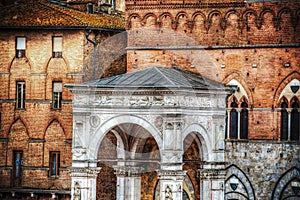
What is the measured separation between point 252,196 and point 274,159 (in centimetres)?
156

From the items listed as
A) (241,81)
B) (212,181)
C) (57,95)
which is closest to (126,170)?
(212,181)

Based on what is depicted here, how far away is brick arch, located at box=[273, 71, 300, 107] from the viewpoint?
3862cm

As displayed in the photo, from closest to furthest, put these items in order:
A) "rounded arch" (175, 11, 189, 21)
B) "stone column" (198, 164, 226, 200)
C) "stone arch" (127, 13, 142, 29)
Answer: "stone column" (198, 164, 226, 200)
"rounded arch" (175, 11, 189, 21)
"stone arch" (127, 13, 142, 29)

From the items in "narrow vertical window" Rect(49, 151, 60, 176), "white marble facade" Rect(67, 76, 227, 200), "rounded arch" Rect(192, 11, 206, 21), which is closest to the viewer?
"white marble facade" Rect(67, 76, 227, 200)

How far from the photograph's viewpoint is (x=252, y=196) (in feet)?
128

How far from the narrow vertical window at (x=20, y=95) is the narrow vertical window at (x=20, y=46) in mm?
1087

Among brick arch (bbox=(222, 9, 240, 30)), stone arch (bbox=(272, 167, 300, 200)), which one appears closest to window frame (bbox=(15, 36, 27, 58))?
brick arch (bbox=(222, 9, 240, 30))

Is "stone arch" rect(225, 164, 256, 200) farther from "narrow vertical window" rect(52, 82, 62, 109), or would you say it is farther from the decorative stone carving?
"narrow vertical window" rect(52, 82, 62, 109)

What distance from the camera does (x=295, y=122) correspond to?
1522 inches

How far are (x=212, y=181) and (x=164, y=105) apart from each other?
147 inches

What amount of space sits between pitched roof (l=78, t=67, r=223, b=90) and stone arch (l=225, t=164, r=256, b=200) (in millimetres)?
3434

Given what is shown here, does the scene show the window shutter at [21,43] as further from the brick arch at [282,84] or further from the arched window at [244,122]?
the brick arch at [282,84]

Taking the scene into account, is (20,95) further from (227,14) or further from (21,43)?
(227,14)

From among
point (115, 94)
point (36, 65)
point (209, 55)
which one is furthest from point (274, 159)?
point (36, 65)
